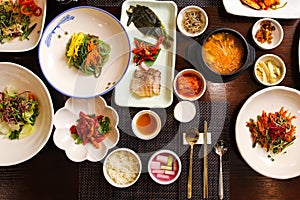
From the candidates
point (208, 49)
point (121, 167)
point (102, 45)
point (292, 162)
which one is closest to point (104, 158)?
point (121, 167)

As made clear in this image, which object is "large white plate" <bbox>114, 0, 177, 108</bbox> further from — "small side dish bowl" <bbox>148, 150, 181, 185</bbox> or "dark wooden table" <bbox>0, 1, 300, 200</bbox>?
"small side dish bowl" <bbox>148, 150, 181, 185</bbox>

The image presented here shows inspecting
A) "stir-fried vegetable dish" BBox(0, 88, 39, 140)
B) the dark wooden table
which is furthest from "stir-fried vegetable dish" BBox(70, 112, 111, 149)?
"stir-fried vegetable dish" BBox(0, 88, 39, 140)

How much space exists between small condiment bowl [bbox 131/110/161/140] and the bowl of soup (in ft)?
1.22

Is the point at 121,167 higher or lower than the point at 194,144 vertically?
lower

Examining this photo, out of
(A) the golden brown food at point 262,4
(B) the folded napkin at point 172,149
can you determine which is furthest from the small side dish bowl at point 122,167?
(A) the golden brown food at point 262,4

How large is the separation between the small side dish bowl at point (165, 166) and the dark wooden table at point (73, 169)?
1.04 feet

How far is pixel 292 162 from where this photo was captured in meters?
2.49

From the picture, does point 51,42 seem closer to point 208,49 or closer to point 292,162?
point 208,49

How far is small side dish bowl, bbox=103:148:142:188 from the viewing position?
7.89 feet

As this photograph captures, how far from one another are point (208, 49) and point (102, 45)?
590 mm

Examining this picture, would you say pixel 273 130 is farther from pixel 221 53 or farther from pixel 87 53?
pixel 87 53

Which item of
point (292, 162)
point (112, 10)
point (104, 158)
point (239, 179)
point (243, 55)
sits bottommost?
point (104, 158)

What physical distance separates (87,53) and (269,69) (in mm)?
1008

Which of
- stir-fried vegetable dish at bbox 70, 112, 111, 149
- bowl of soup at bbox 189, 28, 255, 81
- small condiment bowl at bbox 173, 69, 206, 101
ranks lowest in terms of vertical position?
stir-fried vegetable dish at bbox 70, 112, 111, 149
